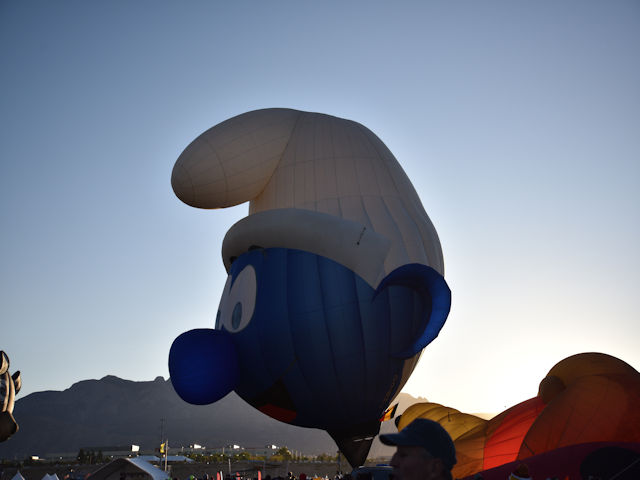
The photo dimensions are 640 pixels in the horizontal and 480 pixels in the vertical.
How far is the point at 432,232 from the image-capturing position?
15.7m

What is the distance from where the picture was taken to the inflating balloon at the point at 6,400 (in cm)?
1530

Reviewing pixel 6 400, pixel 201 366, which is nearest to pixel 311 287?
pixel 201 366

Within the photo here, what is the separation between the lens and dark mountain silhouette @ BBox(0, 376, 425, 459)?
4631 inches

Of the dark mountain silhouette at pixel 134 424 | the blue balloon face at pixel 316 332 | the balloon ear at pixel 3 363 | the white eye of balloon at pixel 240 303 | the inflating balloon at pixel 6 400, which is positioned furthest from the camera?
the dark mountain silhouette at pixel 134 424

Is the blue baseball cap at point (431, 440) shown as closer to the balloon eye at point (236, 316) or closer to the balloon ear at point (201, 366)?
the balloon ear at point (201, 366)

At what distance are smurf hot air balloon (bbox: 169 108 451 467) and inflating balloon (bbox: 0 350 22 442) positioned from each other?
548cm

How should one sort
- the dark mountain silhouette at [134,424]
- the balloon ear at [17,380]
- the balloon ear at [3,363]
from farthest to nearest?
the dark mountain silhouette at [134,424] → the balloon ear at [17,380] → the balloon ear at [3,363]

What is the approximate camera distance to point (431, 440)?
242cm

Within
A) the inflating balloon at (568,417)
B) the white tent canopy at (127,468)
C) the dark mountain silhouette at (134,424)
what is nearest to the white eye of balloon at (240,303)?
the white tent canopy at (127,468)

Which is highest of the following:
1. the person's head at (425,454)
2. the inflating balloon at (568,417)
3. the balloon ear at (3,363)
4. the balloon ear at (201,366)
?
the balloon ear at (3,363)

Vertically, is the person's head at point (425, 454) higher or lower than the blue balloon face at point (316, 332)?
lower

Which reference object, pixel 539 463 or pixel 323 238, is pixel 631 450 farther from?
pixel 323 238

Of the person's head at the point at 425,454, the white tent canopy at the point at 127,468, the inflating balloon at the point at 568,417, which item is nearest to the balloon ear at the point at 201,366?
the white tent canopy at the point at 127,468

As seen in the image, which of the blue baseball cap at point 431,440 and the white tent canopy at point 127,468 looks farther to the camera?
the white tent canopy at point 127,468
